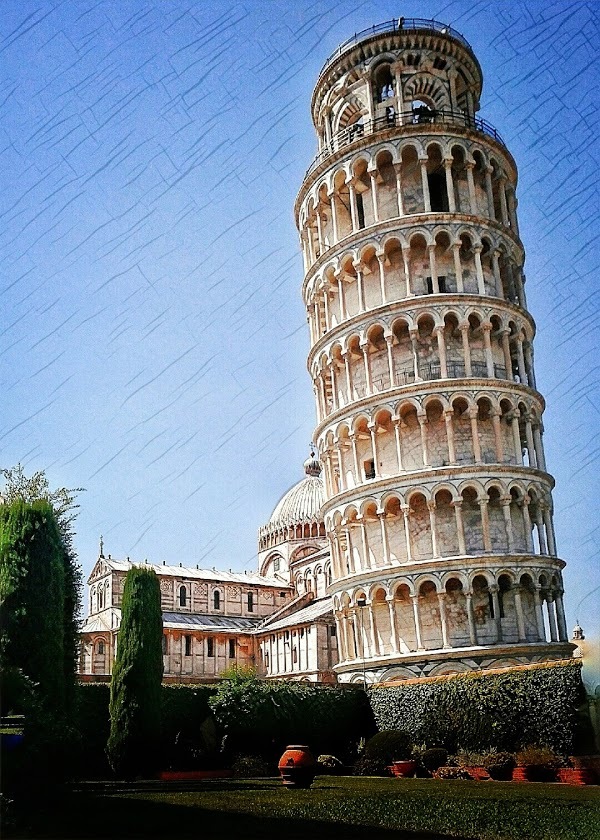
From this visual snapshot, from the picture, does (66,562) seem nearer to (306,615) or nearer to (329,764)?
(329,764)

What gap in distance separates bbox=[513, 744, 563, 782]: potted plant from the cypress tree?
1242 cm

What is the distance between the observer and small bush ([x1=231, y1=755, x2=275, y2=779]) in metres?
29.4

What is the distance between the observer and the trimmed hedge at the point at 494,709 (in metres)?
26.5

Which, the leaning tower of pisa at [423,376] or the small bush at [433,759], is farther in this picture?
the leaning tower of pisa at [423,376]

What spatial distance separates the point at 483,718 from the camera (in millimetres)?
28703

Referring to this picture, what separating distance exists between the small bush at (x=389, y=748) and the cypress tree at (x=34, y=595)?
414 inches

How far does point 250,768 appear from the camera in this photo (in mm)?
29828

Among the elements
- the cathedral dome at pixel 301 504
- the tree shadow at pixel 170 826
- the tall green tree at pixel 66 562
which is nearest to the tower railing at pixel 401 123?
the tall green tree at pixel 66 562

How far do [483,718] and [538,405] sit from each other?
54.8ft


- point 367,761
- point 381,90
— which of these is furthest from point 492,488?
point 381,90

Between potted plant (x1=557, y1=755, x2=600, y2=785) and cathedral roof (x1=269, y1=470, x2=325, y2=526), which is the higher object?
cathedral roof (x1=269, y1=470, x2=325, y2=526)

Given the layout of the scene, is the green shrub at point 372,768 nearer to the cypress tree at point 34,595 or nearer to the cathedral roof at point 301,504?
the cypress tree at point 34,595

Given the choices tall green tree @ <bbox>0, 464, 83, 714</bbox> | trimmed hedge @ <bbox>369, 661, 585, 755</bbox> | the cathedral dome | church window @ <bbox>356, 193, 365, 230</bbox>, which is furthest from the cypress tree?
the cathedral dome

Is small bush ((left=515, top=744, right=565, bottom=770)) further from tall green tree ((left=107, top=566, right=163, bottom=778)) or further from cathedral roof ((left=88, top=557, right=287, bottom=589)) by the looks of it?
cathedral roof ((left=88, top=557, right=287, bottom=589))
